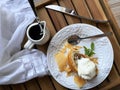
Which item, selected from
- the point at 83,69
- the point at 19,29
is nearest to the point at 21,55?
the point at 19,29

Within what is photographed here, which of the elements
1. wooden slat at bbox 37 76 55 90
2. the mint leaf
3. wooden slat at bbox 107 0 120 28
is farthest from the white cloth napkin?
wooden slat at bbox 107 0 120 28

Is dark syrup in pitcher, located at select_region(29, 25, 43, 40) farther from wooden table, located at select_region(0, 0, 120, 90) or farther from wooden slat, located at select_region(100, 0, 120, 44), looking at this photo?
wooden slat, located at select_region(100, 0, 120, 44)

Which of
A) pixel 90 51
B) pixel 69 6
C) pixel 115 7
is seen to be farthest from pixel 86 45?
pixel 115 7

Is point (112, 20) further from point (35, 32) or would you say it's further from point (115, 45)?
point (35, 32)

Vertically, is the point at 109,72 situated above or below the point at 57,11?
below

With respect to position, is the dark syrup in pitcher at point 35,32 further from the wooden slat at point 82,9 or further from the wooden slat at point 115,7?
the wooden slat at point 115,7

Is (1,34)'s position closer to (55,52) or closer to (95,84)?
(55,52)
